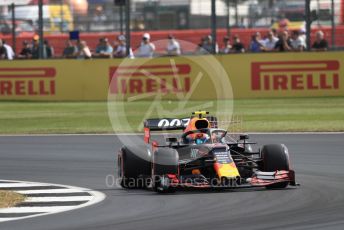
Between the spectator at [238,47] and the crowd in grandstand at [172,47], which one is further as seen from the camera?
the spectator at [238,47]

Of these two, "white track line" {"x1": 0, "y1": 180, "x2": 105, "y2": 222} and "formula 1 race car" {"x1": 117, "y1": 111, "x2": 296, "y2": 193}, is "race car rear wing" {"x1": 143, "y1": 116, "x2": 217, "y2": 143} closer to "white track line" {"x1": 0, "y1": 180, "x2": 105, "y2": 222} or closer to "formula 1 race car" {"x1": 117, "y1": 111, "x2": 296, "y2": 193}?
"formula 1 race car" {"x1": 117, "y1": 111, "x2": 296, "y2": 193}

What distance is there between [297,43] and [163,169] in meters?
18.9

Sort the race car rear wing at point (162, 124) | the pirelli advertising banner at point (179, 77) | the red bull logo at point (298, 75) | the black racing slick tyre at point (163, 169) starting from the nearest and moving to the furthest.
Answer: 1. the black racing slick tyre at point (163, 169)
2. the race car rear wing at point (162, 124)
3. the red bull logo at point (298, 75)
4. the pirelli advertising banner at point (179, 77)

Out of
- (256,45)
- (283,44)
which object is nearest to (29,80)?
(256,45)

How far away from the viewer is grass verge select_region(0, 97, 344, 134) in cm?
2362

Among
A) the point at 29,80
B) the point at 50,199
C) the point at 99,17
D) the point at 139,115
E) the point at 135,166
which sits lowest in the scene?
the point at 139,115

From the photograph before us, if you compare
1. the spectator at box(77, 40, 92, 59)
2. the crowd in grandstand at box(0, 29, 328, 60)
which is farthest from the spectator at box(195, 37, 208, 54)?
the spectator at box(77, 40, 92, 59)

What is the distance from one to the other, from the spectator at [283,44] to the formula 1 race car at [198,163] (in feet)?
55.1

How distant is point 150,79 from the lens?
102 ft

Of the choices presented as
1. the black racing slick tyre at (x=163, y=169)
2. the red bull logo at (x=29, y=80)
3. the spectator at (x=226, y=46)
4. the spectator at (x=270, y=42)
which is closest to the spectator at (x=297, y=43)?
the spectator at (x=270, y=42)

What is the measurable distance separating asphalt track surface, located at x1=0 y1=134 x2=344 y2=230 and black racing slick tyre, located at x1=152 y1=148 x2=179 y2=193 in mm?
157

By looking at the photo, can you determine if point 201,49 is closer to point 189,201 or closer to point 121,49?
point 121,49

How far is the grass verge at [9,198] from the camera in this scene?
12.0m

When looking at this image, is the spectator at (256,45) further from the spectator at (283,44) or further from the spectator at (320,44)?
the spectator at (320,44)
